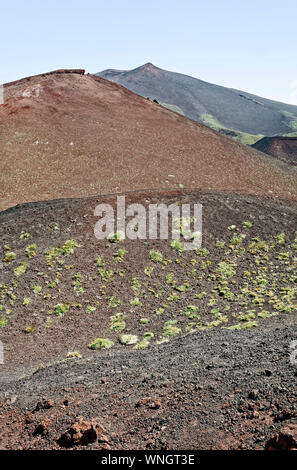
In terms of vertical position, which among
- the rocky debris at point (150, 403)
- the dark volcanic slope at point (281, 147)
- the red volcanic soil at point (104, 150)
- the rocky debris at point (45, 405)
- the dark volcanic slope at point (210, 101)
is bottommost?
the rocky debris at point (45, 405)

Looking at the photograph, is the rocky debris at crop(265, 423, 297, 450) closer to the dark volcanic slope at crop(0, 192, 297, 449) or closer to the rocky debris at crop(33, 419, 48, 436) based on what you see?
the dark volcanic slope at crop(0, 192, 297, 449)

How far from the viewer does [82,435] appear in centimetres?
481

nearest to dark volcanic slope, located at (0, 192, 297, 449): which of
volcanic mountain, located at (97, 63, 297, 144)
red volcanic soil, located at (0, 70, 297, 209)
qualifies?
red volcanic soil, located at (0, 70, 297, 209)

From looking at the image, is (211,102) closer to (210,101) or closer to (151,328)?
(210,101)

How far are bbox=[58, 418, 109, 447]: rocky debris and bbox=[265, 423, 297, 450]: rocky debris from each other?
187 cm

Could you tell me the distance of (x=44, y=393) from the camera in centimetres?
639

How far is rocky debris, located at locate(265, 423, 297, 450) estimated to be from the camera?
13.5 feet

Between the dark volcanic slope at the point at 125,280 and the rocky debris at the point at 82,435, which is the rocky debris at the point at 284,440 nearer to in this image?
the rocky debris at the point at 82,435

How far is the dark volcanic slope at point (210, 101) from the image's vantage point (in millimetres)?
104250

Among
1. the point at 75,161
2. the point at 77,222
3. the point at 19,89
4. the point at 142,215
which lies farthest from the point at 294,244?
the point at 19,89

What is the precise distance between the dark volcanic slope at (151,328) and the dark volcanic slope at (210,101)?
87.8 m

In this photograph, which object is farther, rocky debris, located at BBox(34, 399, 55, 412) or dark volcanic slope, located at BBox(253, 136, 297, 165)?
dark volcanic slope, located at BBox(253, 136, 297, 165)

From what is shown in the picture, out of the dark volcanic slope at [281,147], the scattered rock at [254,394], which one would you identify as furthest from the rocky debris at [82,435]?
the dark volcanic slope at [281,147]

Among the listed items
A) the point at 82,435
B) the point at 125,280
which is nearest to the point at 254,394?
the point at 82,435
